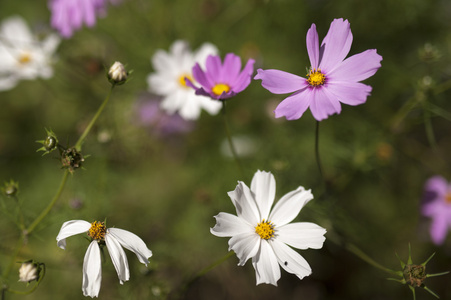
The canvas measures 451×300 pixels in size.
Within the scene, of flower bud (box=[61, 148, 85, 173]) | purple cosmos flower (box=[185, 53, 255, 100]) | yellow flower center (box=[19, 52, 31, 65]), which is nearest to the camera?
flower bud (box=[61, 148, 85, 173])

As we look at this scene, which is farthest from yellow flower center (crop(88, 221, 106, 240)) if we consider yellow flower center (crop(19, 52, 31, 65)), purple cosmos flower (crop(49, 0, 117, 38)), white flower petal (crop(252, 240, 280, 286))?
yellow flower center (crop(19, 52, 31, 65))

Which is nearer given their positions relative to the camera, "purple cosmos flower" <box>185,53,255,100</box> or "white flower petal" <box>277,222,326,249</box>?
"white flower petal" <box>277,222,326,249</box>

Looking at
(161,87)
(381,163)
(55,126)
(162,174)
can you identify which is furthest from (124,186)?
(381,163)

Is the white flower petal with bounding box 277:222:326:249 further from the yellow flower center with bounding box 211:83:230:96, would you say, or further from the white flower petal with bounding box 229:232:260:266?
the yellow flower center with bounding box 211:83:230:96

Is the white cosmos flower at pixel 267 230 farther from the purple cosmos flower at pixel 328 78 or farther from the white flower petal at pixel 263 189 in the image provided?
the purple cosmos flower at pixel 328 78

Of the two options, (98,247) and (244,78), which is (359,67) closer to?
(244,78)
